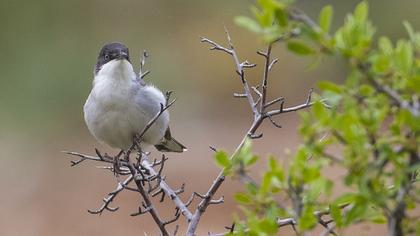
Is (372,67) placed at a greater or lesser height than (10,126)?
greater

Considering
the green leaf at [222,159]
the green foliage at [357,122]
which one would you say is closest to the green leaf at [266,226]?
the green foliage at [357,122]

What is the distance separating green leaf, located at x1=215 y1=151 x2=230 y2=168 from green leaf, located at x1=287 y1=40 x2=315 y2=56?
0.24m

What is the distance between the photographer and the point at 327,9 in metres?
1.67

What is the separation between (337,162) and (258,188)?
19 cm

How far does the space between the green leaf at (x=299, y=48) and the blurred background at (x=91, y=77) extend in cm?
920

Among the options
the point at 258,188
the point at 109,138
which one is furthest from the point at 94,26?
the point at 258,188

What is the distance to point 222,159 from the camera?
1.76 m

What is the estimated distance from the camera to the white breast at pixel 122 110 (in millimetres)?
4176

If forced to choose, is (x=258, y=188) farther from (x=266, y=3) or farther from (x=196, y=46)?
(x=196, y=46)

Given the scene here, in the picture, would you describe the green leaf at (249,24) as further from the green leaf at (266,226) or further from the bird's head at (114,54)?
the bird's head at (114,54)

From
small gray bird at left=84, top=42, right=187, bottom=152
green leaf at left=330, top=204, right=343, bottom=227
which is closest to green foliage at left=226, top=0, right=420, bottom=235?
green leaf at left=330, top=204, right=343, bottom=227

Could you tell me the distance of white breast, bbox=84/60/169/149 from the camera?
4.18 meters

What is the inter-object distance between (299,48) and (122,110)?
8.50 feet

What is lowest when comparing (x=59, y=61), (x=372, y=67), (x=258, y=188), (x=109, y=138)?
(x=59, y=61)
